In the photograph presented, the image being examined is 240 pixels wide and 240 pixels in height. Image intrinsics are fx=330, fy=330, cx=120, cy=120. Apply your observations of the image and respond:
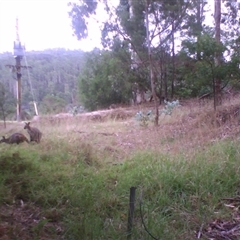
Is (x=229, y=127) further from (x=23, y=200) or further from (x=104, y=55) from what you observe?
(x=104, y=55)

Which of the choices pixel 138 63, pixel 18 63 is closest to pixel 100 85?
pixel 138 63

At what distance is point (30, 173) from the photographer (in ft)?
10.8

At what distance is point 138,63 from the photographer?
11.9m

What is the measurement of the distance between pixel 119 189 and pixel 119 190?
19mm

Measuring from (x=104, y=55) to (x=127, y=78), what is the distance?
2.25 metres

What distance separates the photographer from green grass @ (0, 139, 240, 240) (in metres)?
2.50

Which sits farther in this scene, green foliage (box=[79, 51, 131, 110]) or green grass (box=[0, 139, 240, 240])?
green foliage (box=[79, 51, 131, 110])

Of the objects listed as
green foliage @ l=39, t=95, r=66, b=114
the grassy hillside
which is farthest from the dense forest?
the grassy hillside

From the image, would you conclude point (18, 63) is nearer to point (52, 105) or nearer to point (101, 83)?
point (52, 105)

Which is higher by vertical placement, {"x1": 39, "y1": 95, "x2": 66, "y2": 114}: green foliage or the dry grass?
{"x1": 39, "y1": 95, "x2": 66, "y2": 114}: green foliage

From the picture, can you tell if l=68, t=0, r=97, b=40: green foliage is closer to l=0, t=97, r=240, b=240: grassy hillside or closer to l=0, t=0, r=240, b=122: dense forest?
l=0, t=0, r=240, b=122: dense forest

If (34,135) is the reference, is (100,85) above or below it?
above

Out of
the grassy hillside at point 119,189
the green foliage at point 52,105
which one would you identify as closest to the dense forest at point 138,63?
the green foliage at point 52,105

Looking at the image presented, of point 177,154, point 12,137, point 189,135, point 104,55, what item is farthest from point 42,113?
point 104,55
